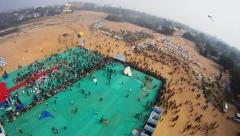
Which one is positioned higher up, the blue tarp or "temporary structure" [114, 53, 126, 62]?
→ "temporary structure" [114, 53, 126, 62]

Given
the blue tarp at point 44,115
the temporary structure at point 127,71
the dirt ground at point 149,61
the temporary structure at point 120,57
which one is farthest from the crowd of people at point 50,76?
the temporary structure at point 127,71

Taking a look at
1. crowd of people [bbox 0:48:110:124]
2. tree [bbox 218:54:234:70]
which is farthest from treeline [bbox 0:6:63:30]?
tree [bbox 218:54:234:70]

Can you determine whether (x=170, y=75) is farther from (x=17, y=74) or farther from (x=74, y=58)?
(x=17, y=74)

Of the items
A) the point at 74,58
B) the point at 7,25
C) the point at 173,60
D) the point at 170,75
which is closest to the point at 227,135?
the point at 170,75

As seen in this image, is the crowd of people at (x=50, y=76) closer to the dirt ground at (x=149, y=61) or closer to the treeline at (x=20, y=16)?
the dirt ground at (x=149, y=61)

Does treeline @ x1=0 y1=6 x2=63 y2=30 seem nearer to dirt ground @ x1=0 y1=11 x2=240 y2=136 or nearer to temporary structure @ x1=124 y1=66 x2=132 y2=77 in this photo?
dirt ground @ x1=0 y1=11 x2=240 y2=136

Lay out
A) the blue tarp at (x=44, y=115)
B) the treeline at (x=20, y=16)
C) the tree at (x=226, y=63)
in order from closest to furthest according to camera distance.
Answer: the blue tarp at (x=44, y=115) → the tree at (x=226, y=63) → the treeline at (x=20, y=16)

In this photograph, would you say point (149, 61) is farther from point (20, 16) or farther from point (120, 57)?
point (20, 16)

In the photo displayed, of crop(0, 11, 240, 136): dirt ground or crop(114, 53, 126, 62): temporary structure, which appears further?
crop(114, 53, 126, 62): temporary structure

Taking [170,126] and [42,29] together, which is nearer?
[170,126]
